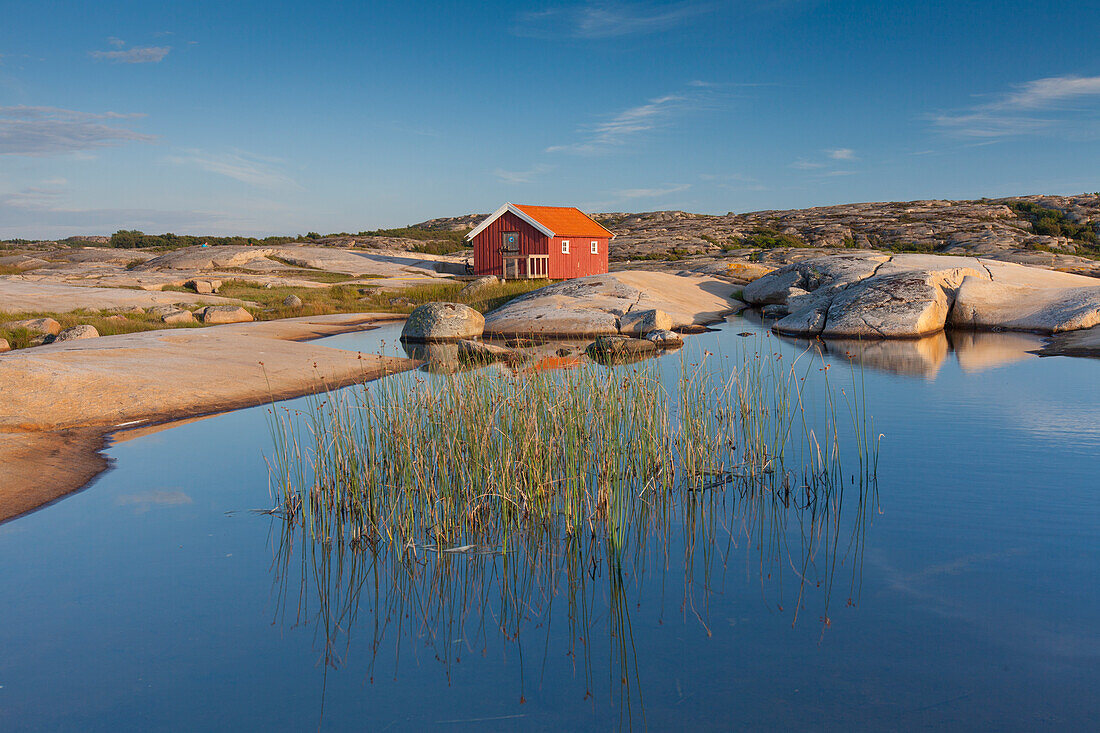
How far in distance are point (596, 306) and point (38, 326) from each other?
1431 cm

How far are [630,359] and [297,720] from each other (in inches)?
472

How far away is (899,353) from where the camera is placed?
644 inches

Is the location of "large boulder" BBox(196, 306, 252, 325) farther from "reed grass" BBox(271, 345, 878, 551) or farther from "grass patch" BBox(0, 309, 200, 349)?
"reed grass" BBox(271, 345, 878, 551)

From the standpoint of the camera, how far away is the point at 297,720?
13.2 feet

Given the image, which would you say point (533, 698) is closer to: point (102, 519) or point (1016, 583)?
point (1016, 583)

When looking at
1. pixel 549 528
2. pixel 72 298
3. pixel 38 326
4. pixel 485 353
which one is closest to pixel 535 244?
pixel 72 298

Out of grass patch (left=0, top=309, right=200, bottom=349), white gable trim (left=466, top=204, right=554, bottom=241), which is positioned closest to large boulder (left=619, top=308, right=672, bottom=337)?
grass patch (left=0, top=309, right=200, bottom=349)

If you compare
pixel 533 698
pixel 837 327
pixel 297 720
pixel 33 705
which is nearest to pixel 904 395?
pixel 837 327

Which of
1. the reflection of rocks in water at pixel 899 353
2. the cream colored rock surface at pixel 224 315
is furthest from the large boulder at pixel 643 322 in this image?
the cream colored rock surface at pixel 224 315

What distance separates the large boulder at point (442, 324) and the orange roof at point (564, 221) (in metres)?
23.1

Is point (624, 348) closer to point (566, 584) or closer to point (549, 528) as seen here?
point (549, 528)

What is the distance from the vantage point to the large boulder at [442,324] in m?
20.0

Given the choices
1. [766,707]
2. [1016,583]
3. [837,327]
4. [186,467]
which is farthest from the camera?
[837,327]

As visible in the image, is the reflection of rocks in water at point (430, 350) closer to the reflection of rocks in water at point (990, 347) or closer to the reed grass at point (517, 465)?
the reed grass at point (517, 465)
